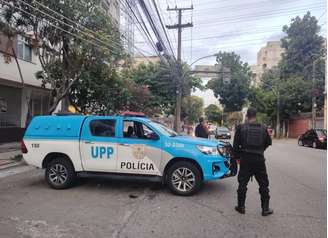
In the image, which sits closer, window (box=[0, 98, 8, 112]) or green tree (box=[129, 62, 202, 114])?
window (box=[0, 98, 8, 112])

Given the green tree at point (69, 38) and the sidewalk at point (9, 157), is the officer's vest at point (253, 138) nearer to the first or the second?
the sidewalk at point (9, 157)

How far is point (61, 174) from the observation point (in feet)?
24.5

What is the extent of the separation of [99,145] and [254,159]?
11.8 feet

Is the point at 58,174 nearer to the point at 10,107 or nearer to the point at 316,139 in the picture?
the point at 10,107

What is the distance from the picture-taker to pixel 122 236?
176 inches

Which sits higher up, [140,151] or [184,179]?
[140,151]

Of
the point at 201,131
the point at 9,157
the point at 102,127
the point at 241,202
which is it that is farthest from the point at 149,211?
the point at 9,157

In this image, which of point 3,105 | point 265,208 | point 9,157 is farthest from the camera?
point 3,105

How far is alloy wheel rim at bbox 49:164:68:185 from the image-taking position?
24.4ft

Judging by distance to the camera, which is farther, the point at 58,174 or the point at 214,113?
the point at 214,113

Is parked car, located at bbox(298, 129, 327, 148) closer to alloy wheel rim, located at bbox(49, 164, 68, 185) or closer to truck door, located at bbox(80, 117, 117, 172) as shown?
truck door, located at bbox(80, 117, 117, 172)

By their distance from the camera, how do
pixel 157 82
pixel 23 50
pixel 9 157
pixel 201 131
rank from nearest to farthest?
1. pixel 201 131
2. pixel 9 157
3. pixel 23 50
4. pixel 157 82

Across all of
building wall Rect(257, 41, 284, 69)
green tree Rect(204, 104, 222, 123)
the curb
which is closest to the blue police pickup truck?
the curb

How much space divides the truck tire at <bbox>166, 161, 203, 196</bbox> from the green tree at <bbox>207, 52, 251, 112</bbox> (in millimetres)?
45753
